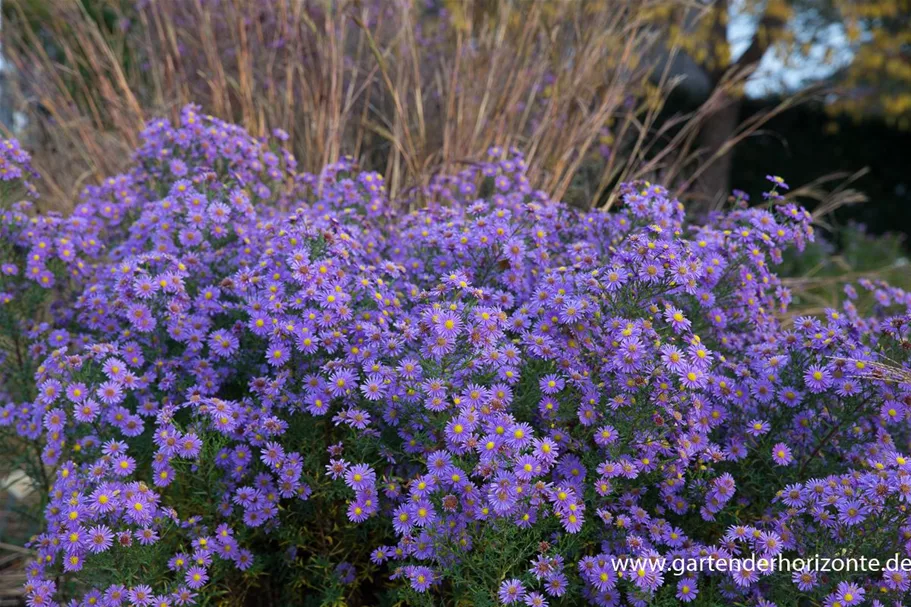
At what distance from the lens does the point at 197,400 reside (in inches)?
73.7

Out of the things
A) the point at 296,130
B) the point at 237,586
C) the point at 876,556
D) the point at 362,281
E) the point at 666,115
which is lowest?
the point at 666,115

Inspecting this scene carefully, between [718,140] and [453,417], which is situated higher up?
[453,417]

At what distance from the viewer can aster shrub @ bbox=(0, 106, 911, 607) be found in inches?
67.7

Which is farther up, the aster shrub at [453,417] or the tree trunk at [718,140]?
the aster shrub at [453,417]

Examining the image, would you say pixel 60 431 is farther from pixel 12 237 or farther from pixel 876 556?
pixel 876 556

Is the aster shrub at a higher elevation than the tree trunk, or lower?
higher

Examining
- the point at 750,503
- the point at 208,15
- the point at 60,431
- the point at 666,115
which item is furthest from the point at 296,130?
the point at 666,115

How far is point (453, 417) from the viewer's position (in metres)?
1.74

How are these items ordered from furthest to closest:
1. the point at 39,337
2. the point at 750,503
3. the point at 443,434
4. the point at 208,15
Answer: the point at 208,15, the point at 39,337, the point at 750,503, the point at 443,434

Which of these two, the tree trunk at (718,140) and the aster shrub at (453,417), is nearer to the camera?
the aster shrub at (453,417)

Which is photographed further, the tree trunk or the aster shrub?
the tree trunk

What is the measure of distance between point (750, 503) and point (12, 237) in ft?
6.94

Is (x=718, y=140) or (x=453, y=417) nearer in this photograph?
(x=453, y=417)

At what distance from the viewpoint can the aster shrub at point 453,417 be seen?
1719 millimetres
